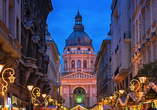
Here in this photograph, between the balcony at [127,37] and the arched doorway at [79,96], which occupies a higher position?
the balcony at [127,37]

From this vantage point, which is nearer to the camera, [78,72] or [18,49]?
[18,49]

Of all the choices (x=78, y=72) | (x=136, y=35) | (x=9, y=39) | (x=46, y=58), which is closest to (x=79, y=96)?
(x=78, y=72)

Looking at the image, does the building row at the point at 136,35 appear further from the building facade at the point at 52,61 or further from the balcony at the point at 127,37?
the building facade at the point at 52,61

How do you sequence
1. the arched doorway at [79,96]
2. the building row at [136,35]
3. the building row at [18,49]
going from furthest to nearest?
the arched doorway at [79,96]
the building row at [136,35]
the building row at [18,49]

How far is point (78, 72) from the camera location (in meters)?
160

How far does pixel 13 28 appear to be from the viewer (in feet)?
75.5

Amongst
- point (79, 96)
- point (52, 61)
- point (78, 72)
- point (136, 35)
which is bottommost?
point (79, 96)

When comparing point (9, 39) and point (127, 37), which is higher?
point (127, 37)

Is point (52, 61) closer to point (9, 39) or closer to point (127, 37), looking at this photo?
point (127, 37)

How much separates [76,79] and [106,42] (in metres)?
91.7

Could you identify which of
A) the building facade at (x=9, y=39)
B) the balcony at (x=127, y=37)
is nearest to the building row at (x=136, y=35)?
the balcony at (x=127, y=37)

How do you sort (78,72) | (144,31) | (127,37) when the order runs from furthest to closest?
1. (78,72)
2. (127,37)
3. (144,31)

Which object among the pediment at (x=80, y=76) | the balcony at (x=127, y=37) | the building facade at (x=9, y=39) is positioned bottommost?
the building facade at (x=9, y=39)

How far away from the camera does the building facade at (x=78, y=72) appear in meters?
158
